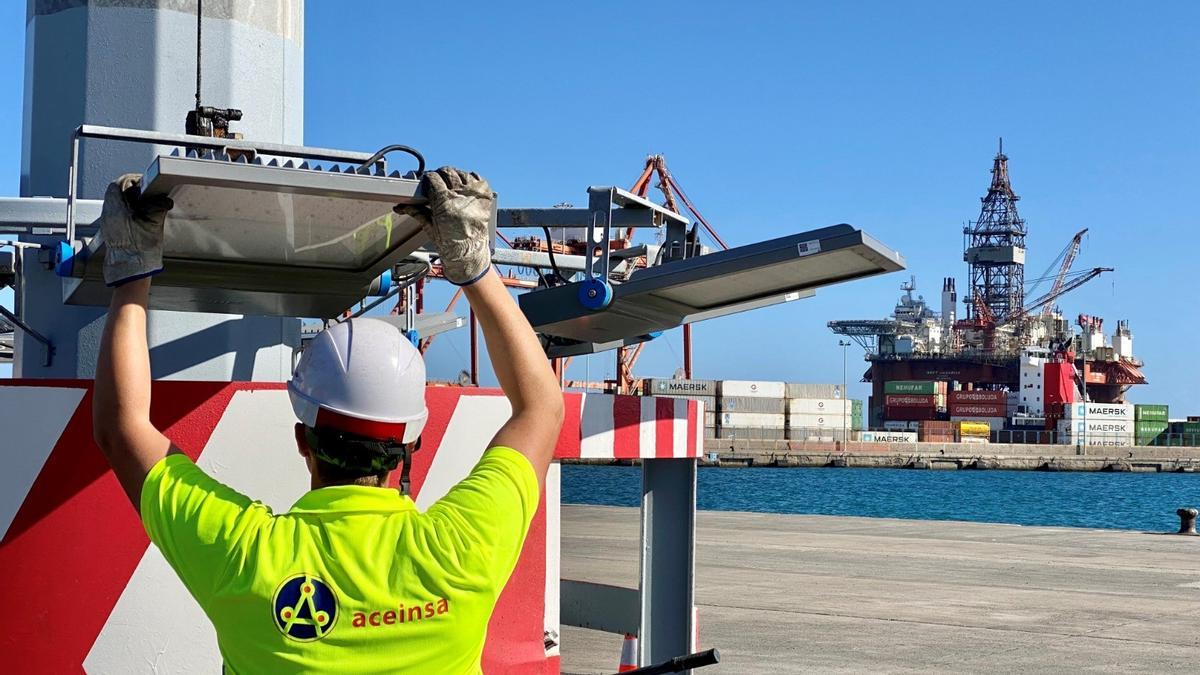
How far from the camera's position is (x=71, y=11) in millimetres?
7348

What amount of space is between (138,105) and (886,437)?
135 meters

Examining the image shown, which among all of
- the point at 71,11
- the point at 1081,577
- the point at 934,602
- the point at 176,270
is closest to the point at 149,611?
the point at 176,270

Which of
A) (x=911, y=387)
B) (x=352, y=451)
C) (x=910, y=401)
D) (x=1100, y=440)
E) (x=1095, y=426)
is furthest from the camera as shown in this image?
(x=911, y=387)

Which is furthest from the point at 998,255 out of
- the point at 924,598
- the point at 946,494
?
the point at 924,598

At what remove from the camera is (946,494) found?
88938mm

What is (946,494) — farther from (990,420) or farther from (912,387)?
(912,387)

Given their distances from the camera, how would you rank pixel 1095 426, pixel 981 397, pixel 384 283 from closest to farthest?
pixel 384 283
pixel 1095 426
pixel 981 397

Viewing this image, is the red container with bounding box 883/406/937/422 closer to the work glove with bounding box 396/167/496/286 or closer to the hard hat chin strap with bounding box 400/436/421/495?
the work glove with bounding box 396/167/496/286

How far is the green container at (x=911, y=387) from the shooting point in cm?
15012

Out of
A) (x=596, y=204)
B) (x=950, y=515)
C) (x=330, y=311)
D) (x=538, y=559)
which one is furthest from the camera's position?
(x=950, y=515)

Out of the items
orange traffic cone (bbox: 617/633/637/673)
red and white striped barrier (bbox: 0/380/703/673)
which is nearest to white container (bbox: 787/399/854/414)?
orange traffic cone (bbox: 617/633/637/673)

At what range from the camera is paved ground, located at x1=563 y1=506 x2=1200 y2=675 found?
10047mm

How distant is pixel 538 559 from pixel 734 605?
301 inches

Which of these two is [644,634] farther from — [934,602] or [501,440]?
[934,602]
